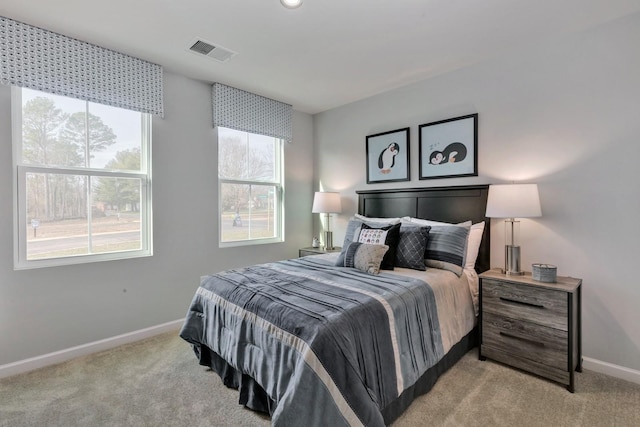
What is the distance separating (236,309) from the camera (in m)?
1.90

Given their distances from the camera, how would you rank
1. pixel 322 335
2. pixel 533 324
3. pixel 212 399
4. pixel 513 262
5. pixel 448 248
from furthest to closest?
pixel 448 248, pixel 513 262, pixel 533 324, pixel 212 399, pixel 322 335

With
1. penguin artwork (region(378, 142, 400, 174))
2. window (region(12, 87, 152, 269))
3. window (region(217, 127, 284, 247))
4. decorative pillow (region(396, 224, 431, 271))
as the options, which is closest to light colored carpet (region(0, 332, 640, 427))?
decorative pillow (region(396, 224, 431, 271))

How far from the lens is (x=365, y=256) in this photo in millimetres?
2477

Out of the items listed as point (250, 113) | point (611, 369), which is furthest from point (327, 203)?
point (611, 369)

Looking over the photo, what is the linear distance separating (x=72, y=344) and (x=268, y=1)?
10.1 ft

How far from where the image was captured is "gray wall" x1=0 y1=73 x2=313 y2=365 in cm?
228

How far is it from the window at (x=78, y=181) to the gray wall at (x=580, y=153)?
317 centimetres

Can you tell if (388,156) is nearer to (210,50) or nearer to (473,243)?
(473,243)

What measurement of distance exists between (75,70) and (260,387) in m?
2.79

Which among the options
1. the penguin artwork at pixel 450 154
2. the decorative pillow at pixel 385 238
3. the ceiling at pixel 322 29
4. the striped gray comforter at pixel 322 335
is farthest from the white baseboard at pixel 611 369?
the ceiling at pixel 322 29

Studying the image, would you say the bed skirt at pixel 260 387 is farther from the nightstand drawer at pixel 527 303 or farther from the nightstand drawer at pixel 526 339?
the nightstand drawer at pixel 527 303

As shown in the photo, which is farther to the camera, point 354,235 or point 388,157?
point 388,157

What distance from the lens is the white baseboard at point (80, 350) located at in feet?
7.41

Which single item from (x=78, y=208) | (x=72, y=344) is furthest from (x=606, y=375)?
(x=78, y=208)
